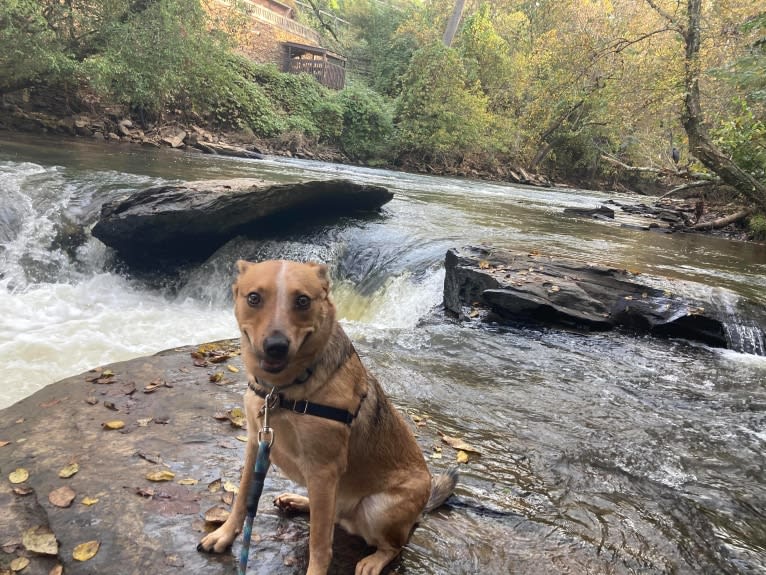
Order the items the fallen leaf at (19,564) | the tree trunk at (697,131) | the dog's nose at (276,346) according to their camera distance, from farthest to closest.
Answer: the tree trunk at (697,131), the fallen leaf at (19,564), the dog's nose at (276,346)

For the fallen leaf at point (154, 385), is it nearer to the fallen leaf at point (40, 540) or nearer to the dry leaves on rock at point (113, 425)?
the dry leaves on rock at point (113, 425)

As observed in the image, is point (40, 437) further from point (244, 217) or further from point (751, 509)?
point (244, 217)

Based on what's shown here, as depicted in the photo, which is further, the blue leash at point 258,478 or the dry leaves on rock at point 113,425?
the dry leaves on rock at point 113,425

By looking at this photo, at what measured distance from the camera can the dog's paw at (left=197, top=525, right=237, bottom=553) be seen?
2.52 metres

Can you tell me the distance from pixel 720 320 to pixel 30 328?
971 cm

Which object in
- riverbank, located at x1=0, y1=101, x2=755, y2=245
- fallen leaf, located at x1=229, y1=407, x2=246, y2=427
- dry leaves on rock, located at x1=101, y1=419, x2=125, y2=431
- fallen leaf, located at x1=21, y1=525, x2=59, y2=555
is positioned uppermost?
riverbank, located at x1=0, y1=101, x2=755, y2=245

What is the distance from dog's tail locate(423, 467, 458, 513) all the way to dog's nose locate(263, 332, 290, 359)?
4.99ft

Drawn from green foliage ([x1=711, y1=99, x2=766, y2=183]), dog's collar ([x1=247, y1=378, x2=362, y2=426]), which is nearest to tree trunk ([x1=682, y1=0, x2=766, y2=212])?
green foliage ([x1=711, y1=99, x2=766, y2=183])

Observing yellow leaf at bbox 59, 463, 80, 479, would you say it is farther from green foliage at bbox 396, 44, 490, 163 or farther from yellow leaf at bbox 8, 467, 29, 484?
green foliage at bbox 396, 44, 490, 163

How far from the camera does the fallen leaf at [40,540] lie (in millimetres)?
2461

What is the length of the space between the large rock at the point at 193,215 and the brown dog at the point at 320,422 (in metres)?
7.18

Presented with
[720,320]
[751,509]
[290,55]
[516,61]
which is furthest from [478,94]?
[751,509]

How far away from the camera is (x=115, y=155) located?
17.1 meters

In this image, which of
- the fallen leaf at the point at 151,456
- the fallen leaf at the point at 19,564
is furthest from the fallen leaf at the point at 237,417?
the fallen leaf at the point at 19,564
